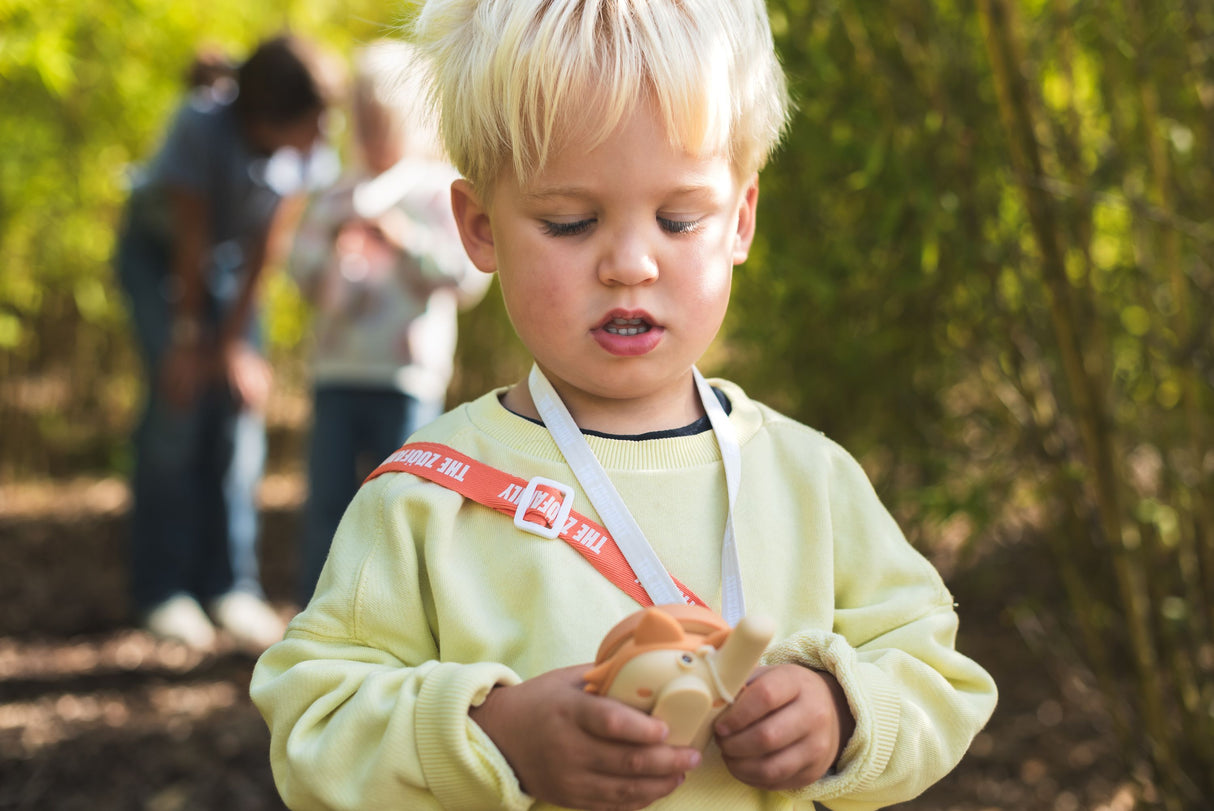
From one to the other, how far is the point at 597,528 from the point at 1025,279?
4.81 ft

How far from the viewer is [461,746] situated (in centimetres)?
116

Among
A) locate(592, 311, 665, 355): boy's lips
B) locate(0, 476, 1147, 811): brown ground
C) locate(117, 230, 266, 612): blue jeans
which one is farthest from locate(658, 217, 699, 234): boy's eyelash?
locate(117, 230, 266, 612): blue jeans

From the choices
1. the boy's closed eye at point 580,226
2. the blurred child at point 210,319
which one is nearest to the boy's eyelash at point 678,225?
the boy's closed eye at point 580,226

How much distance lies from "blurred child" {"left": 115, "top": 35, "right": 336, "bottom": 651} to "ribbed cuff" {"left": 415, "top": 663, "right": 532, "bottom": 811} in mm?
3504

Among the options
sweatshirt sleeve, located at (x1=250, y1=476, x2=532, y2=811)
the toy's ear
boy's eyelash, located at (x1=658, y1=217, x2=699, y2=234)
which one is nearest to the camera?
the toy's ear

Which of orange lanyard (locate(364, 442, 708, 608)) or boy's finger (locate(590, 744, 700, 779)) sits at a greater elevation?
orange lanyard (locate(364, 442, 708, 608))

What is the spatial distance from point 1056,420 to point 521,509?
1.62 meters

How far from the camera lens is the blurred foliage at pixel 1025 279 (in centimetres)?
230

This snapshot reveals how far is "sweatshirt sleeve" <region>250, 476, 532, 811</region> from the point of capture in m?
1.17

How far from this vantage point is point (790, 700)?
118 cm

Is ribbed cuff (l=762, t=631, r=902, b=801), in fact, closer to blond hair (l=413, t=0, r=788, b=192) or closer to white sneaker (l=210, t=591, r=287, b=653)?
blond hair (l=413, t=0, r=788, b=192)

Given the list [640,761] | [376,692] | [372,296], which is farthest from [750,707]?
[372,296]

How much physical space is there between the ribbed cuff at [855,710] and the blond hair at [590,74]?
1.79ft

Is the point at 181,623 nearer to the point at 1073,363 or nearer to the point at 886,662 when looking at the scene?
the point at 1073,363
